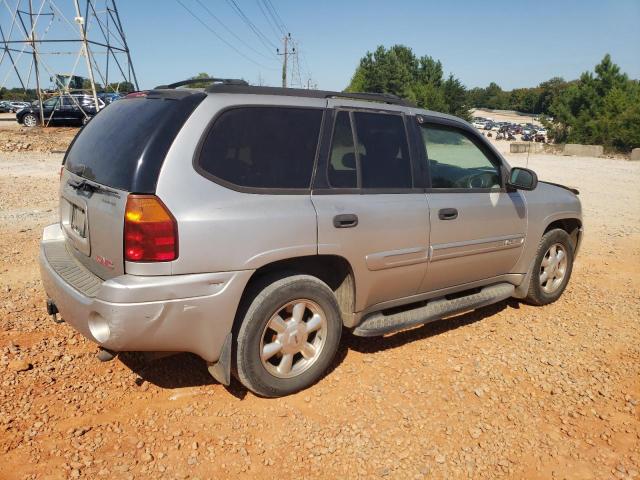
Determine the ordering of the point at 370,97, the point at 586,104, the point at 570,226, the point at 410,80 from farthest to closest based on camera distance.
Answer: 1. the point at 410,80
2. the point at 586,104
3. the point at 570,226
4. the point at 370,97

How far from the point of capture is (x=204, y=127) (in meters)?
2.62

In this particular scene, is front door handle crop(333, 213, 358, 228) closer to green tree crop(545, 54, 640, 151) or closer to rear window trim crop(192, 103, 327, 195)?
rear window trim crop(192, 103, 327, 195)

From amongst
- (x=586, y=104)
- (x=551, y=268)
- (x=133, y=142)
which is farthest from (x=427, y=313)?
(x=586, y=104)

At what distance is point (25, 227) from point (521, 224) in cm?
648

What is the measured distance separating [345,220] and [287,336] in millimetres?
804

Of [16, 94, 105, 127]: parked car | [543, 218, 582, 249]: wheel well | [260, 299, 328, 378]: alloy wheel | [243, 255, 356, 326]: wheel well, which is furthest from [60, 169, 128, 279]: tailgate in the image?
[16, 94, 105, 127]: parked car

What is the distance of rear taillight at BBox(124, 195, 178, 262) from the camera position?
243cm

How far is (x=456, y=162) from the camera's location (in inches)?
151

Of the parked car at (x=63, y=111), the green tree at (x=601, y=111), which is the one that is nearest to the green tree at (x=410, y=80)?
the green tree at (x=601, y=111)

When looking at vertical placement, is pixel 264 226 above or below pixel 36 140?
above

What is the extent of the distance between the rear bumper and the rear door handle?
1.60 m

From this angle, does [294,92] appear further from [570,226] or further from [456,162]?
[570,226]

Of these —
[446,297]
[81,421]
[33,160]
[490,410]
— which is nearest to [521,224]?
[446,297]

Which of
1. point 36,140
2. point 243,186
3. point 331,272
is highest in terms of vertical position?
point 243,186
